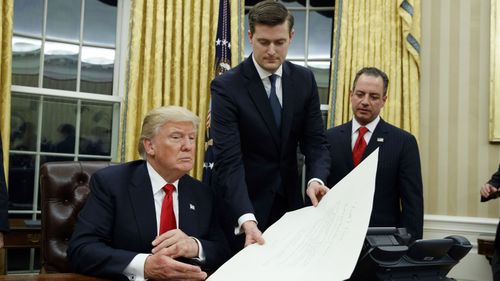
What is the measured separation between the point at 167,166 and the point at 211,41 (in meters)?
2.70

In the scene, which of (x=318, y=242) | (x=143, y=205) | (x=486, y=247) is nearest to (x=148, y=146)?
(x=143, y=205)

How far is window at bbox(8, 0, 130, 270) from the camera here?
13.9 feet

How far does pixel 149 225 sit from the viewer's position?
6.02 ft

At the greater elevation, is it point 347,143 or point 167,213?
point 347,143

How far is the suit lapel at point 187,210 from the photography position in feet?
6.23

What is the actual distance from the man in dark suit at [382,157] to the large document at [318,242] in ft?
4.15

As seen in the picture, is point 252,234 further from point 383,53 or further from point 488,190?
point 383,53

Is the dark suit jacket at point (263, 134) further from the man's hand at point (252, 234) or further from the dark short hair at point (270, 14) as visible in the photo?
the man's hand at point (252, 234)

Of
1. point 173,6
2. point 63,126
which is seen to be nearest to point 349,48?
point 173,6

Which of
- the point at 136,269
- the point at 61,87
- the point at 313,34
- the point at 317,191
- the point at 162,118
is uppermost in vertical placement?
the point at 313,34

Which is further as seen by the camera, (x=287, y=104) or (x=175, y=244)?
(x=287, y=104)

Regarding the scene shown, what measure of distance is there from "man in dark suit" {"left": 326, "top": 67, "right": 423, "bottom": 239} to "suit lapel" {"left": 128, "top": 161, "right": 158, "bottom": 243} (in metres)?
1.19

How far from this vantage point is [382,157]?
9.12ft

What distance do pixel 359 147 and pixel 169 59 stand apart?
6.63ft
